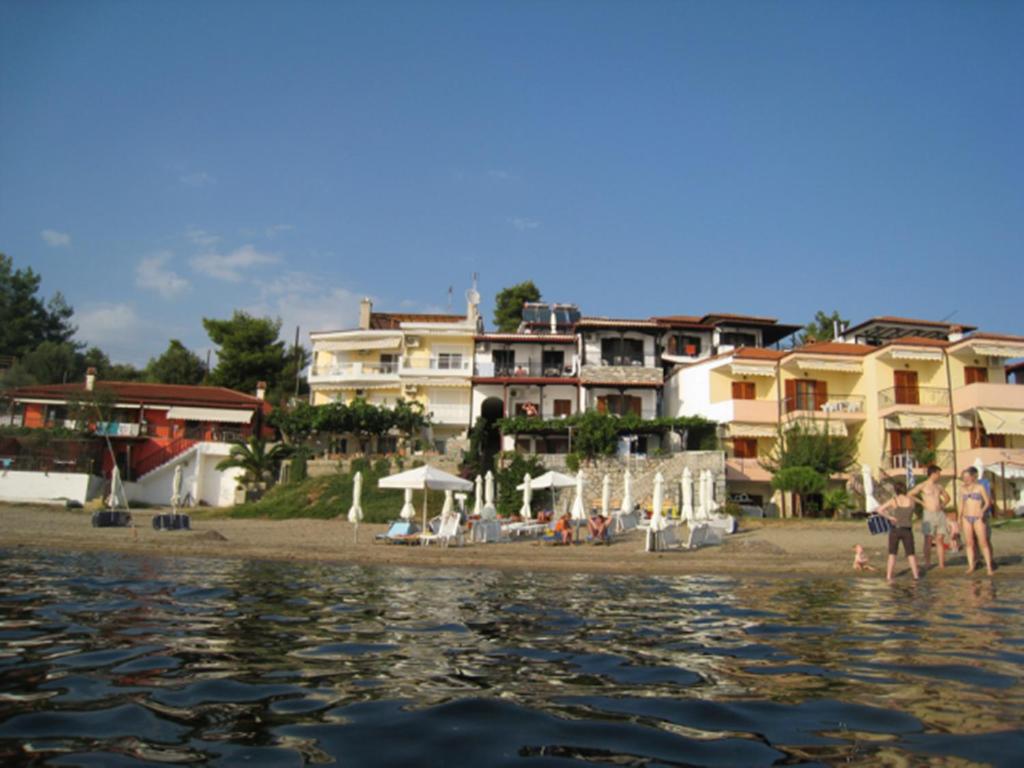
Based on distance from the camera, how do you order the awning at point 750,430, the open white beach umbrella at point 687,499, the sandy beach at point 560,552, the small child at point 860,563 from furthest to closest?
1. the awning at point 750,430
2. the open white beach umbrella at point 687,499
3. the sandy beach at point 560,552
4. the small child at point 860,563

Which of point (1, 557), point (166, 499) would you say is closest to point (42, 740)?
point (1, 557)

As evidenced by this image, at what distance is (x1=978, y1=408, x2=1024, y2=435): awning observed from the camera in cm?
3291

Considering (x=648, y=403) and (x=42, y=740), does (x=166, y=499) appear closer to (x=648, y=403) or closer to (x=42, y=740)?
(x=648, y=403)

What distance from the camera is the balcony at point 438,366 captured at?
44.5m

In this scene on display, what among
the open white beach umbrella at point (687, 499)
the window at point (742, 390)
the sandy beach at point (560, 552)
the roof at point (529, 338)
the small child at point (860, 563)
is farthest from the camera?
the roof at point (529, 338)

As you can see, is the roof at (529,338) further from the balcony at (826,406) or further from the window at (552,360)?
the balcony at (826,406)

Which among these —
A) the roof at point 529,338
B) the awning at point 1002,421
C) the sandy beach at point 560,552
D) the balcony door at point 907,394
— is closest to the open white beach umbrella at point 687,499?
the sandy beach at point 560,552

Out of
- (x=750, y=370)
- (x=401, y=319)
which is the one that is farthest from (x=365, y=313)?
(x=750, y=370)

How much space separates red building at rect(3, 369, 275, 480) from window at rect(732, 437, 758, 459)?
27.2 meters

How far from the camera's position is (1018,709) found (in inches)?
169

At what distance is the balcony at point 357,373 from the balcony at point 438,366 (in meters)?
1.34

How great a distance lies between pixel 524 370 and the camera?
1715 inches

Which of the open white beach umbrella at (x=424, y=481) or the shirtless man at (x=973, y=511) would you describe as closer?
the shirtless man at (x=973, y=511)

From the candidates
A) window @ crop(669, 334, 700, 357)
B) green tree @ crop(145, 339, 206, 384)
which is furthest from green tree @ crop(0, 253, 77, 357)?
window @ crop(669, 334, 700, 357)
